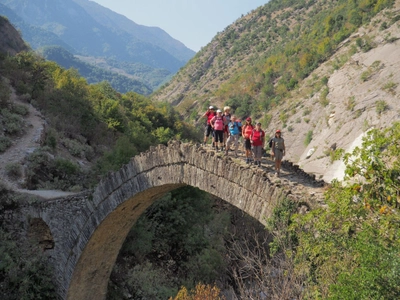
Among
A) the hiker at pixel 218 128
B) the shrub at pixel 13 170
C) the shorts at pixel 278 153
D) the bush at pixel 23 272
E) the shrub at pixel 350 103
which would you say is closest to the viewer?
the shorts at pixel 278 153

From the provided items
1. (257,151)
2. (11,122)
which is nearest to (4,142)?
(11,122)

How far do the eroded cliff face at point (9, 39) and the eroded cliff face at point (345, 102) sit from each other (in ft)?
75.0

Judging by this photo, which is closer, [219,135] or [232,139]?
[232,139]

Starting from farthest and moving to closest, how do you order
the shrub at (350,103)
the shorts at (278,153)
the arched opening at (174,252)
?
the shrub at (350,103) → the arched opening at (174,252) → the shorts at (278,153)

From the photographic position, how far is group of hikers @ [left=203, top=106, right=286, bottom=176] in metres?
6.73

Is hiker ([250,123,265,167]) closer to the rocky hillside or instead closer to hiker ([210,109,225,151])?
hiker ([210,109,225,151])

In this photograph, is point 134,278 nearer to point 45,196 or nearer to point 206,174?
point 45,196

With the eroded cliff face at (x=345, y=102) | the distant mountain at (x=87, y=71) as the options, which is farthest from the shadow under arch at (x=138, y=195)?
the distant mountain at (x=87, y=71)

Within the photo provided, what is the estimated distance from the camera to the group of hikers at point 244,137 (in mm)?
6734

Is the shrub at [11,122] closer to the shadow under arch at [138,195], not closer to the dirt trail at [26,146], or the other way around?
the dirt trail at [26,146]

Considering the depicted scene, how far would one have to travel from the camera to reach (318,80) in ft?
91.2

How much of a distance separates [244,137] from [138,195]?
300 cm

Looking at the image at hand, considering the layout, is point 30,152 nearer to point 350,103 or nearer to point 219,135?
point 219,135

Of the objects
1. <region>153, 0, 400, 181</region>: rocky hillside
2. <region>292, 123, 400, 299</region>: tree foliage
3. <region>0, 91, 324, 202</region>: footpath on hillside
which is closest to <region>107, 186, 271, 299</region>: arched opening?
<region>0, 91, 324, 202</region>: footpath on hillside
